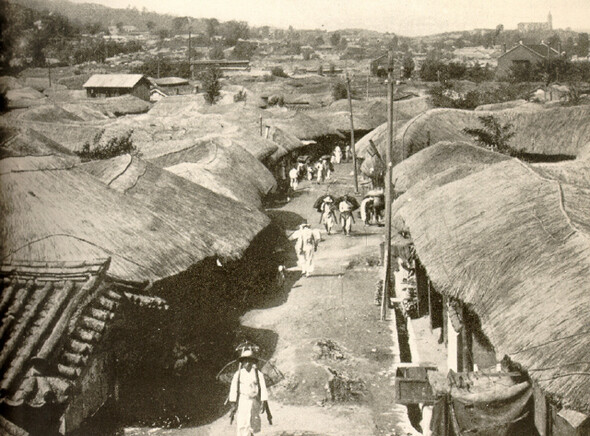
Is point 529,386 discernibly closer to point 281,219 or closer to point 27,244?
point 27,244

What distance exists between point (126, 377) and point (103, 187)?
433 cm

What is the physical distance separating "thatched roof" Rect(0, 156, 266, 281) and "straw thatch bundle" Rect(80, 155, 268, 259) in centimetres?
20

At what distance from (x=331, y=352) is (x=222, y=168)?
9.39 meters

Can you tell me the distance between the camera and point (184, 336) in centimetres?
1216

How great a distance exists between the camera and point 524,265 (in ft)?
25.5

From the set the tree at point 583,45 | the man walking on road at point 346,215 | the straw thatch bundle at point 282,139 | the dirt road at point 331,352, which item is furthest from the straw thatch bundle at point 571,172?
the tree at point 583,45

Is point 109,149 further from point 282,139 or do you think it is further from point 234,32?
point 234,32

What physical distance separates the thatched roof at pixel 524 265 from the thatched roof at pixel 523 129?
1079 cm

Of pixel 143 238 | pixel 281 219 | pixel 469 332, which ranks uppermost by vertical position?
pixel 143 238

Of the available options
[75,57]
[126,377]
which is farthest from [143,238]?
[75,57]

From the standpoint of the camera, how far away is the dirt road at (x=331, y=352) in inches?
380

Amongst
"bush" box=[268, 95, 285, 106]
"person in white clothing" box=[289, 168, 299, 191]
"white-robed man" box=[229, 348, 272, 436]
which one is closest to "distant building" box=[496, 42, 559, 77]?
"bush" box=[268, 95, 285, 106]

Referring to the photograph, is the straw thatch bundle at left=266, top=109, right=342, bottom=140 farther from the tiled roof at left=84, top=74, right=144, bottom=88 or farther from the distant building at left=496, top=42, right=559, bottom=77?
the distant building at left=496, top=42, right=559, bottom=77

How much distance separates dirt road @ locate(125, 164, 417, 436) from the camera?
31.7ft
